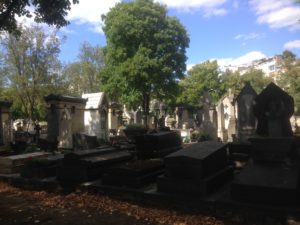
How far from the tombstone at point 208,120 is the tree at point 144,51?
25.4 ft

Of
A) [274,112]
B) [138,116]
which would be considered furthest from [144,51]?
[274,112]

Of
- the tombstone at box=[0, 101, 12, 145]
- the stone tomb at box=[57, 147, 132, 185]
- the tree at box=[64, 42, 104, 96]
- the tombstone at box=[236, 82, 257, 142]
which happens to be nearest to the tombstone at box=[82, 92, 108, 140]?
the tombstone at box=[0, 101, 12, 145]

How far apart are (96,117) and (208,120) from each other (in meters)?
7.64

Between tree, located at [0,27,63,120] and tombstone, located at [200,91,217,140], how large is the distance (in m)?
13.7

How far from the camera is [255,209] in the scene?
5.64 meters

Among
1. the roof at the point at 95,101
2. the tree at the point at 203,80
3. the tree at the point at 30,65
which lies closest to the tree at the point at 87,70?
the tree at the point at 203,80

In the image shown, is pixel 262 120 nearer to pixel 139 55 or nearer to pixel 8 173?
pixel 8 173

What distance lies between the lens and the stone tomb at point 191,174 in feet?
21.7

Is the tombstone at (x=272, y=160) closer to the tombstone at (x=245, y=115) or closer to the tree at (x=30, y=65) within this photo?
the tombstone at (x=245, y=115)

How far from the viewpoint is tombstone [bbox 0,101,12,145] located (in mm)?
19222

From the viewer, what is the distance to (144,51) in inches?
1157

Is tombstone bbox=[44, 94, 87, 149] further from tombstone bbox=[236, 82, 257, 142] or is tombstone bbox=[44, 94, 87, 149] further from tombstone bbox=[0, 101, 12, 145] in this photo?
tombstone bbox=[236, 82, 257, 142]

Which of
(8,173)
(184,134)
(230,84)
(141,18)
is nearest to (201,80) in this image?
(230,84)

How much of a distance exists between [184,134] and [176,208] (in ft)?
60.7
